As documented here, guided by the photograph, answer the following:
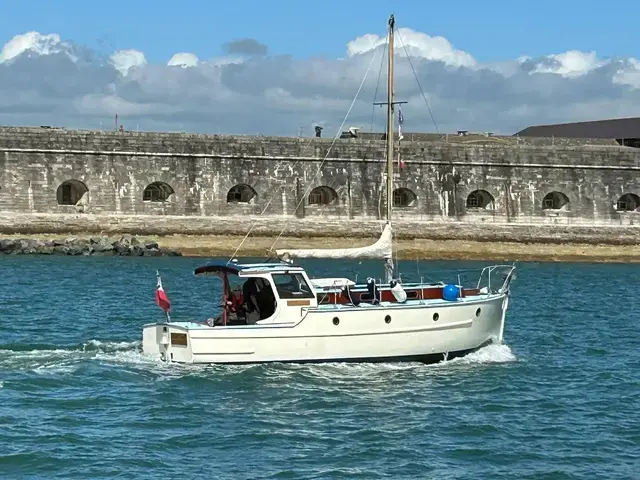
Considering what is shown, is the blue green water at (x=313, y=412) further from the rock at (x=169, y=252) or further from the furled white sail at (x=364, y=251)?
the rock at (x=169, y=252)

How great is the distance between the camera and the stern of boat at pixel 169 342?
58.9 ft

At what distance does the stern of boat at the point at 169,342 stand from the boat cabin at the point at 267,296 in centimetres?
71

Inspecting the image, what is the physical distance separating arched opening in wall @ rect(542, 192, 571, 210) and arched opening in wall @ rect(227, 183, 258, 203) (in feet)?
38.2

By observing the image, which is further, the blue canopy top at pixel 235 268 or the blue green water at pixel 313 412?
the blue canopy top at pixel 235 268

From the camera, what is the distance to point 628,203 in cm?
4750

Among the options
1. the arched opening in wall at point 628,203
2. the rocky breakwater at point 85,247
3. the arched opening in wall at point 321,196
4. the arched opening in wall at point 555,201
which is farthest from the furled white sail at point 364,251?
the arched opening in wall at point 628,203

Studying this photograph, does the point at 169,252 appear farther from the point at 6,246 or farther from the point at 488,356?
the point at 488,356

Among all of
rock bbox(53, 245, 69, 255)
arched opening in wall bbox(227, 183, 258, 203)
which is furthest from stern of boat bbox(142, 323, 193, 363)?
arched opening in wall bbox(227, 183, 258, 203)

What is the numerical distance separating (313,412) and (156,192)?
2872cm

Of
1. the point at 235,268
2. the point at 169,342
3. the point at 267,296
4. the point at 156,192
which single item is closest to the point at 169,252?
the point at 156,192

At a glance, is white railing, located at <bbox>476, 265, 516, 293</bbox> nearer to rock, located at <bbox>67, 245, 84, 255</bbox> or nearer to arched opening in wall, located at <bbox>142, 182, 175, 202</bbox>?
rock, located at <bbox>67, 245, 84, 255</bbox>

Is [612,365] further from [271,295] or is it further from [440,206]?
[440,206]

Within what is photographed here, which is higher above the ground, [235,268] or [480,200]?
[480,200]

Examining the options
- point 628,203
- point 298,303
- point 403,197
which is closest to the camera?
point 298,303
